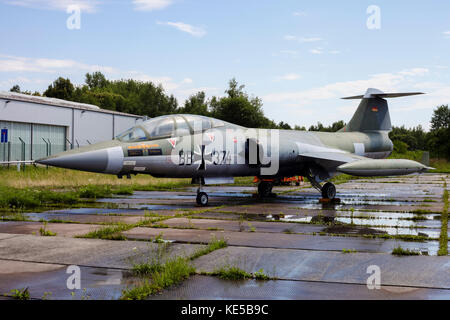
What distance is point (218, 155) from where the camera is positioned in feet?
42.9

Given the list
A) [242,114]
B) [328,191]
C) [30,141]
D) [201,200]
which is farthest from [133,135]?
[242,114]

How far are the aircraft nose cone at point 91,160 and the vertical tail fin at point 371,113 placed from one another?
11452 mm

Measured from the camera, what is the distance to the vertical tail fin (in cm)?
1912

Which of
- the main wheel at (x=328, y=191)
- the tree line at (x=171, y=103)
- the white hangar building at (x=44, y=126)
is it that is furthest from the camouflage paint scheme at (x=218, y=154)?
the tree line at (x=171, y=103)

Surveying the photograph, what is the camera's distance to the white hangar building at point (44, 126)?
114 feet

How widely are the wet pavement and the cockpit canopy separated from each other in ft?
6.33

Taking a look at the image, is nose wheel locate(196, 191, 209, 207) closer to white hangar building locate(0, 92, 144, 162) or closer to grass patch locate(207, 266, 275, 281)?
grass patch locate(207, 266, 275, 281)

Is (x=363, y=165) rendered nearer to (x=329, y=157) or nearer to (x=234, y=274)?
(x=329, y=157)

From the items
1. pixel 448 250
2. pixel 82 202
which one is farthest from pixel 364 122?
pixel 448 250

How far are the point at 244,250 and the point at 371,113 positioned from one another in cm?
1406

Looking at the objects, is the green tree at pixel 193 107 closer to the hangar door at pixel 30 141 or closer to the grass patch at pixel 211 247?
the hangar door at pixel 30 141
